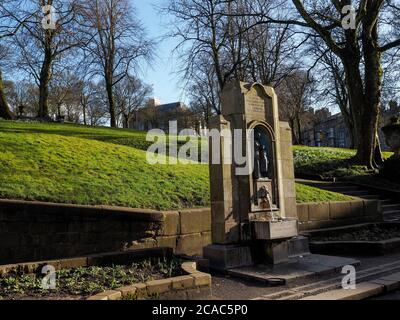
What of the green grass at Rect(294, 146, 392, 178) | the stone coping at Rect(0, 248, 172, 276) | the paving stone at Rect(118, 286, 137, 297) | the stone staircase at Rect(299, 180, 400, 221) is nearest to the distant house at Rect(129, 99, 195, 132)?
the green grass at Rect(294, 146, 392, 178)

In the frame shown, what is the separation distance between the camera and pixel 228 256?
823 cm

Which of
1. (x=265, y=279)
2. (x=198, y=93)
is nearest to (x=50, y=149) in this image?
(x=265, y=279)

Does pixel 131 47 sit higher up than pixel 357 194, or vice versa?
pixel 131 47

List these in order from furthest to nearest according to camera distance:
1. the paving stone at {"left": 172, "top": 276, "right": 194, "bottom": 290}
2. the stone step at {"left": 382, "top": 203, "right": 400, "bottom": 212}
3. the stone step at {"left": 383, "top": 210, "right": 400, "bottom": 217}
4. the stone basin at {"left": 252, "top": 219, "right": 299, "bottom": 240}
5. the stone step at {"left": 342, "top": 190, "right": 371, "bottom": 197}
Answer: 1. the stone step at {"left": 342, "top": 190, "right": 371, "bottom": 197}
2. the stone step at {"left": 382, "top": 203, "right": 400, "bottom": 212}
3. the stone step at {"left": 383, "top": 210, "right": 400, "bottom": 217}
4. the stone basin at {"left": 252, "top": 219, "right": 299, "bottom": 240}
5. the paving stone at {"left": 172, "top": 276, "right": 194, "bottom": 290}

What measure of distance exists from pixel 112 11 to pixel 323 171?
26873 millimetres

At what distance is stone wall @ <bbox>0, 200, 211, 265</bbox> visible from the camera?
8.89 metres

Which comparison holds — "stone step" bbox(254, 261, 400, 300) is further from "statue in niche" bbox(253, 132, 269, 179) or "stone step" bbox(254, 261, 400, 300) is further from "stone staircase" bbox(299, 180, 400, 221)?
"stone staircase" bbox(299, 180, 400, 221)

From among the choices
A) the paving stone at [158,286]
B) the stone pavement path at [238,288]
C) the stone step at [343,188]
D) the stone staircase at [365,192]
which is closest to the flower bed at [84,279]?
the paving stone at [158,286]

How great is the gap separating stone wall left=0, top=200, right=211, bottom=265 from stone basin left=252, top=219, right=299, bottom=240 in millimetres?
2240

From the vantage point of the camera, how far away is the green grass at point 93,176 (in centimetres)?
1044

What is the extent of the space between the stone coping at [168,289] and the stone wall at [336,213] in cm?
643

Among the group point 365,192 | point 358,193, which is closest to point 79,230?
point 358,193

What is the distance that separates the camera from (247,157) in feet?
28.6
